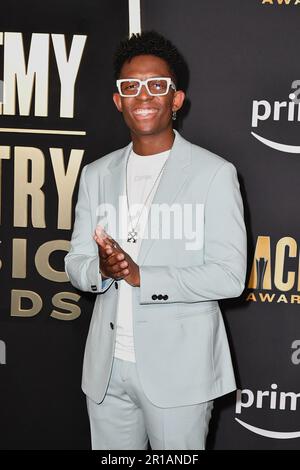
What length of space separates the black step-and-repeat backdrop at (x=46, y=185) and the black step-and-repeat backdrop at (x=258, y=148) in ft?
1.05

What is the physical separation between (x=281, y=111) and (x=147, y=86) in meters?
0.84

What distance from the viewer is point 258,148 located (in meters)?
2.82

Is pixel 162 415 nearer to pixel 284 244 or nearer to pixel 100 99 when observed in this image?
pixel 284 244

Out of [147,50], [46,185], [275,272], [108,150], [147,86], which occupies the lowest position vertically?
[275,272]

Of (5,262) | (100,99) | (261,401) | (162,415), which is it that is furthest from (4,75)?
(261,401)

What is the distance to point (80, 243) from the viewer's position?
7.59 ft

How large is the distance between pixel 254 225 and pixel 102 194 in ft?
2.79

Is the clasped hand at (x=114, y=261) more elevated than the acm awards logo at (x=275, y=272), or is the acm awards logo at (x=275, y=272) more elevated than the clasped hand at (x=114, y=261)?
the clasped hand at (x=114, y=261)

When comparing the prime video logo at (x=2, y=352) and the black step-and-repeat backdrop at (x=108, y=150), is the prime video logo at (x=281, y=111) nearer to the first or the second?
the black step-and-repeat backdrop at (x=108, y=150)

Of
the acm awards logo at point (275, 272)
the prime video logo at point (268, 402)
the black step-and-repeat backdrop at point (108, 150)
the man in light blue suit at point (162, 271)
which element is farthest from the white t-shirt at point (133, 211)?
the prime video logo at point (268, 402)

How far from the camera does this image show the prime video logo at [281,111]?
276 centimetres

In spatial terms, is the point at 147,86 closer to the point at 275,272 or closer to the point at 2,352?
the point at 275,272

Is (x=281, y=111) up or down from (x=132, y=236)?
up
